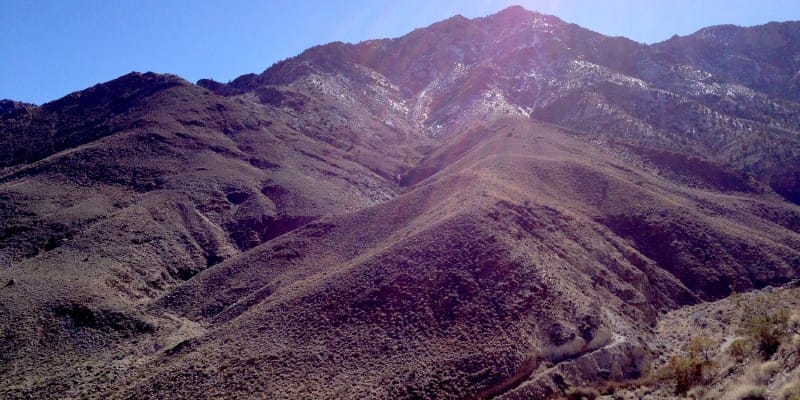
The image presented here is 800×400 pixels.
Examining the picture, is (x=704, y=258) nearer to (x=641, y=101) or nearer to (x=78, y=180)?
(x=641, y=101)

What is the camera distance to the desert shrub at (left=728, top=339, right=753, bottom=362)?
22.3 meters

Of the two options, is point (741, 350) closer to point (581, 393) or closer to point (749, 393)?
point (749, 393)

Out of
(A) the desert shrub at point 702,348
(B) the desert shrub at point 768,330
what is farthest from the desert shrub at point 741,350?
(A) the desert shrub at point 702,348

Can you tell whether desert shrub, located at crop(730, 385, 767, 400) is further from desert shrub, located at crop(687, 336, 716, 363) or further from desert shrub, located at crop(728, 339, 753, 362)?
desert shrub, located at crop(687, 336, 716, 363)

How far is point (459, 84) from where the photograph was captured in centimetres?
10156

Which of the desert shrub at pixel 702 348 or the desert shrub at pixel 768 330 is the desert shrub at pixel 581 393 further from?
the desert shrub at pixel 768 330

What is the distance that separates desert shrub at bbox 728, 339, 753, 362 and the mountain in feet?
14.8

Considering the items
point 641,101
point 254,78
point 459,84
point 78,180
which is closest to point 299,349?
point 78,180

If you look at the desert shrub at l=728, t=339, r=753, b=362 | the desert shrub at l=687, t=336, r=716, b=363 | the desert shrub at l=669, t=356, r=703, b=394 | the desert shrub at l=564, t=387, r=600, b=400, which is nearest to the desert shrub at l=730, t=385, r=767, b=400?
the desert shrub at l=728, t=339, r=753, b=362

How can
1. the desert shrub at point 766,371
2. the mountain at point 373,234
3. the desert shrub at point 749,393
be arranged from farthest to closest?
the mountain at point 373,234
the desert shrub at point 766,371
the desert shrub at point 749,393

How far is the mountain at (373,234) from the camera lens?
26.7m

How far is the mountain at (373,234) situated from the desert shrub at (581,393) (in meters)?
0.48

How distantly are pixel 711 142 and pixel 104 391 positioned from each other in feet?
212

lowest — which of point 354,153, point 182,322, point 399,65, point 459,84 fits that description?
point 182,322
